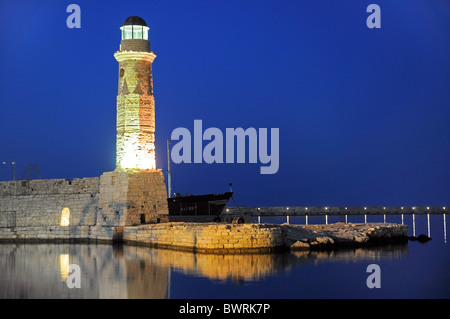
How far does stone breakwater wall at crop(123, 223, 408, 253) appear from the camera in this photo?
18.5 meters

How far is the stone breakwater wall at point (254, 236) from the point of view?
18547 millimetres

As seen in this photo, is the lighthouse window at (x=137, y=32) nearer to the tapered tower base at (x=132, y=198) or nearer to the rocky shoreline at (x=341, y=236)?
the tapered tower base at (x=132, y=198)

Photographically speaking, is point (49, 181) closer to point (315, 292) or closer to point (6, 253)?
point (6, 253)

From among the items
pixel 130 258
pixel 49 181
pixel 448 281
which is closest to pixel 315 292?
pixel 448 281

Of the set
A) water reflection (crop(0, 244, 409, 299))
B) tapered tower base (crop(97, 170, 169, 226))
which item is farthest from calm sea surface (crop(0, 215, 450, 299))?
tapered tower base (crop(97, 170, 169, 226))

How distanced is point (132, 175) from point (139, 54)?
193 inches

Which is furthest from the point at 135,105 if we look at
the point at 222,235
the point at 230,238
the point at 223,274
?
the point at 223,274

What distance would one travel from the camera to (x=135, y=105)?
79.0 feet

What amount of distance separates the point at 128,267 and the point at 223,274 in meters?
2.86

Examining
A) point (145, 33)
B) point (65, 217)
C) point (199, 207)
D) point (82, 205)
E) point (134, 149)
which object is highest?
point (145, 33)

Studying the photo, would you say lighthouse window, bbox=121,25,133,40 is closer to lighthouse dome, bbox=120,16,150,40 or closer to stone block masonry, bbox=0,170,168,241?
lighthouse dome, bbox=120,16,150,40

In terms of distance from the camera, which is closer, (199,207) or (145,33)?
(145,33)

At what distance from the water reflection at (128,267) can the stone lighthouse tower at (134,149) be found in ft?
7.63

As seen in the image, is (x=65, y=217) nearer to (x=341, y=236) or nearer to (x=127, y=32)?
(x=127, y=32)
